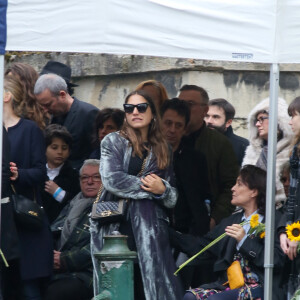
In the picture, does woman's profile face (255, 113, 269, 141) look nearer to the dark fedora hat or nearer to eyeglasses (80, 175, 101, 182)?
eyeglasses (80, 175, 101, 182)

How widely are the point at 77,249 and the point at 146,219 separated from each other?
1010mm

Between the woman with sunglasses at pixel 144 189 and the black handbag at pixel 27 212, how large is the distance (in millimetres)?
420

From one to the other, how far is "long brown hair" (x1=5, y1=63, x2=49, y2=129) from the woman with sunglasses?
782 millimetres

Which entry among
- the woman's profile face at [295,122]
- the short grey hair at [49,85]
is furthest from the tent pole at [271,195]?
the short grey hair at [49,85]

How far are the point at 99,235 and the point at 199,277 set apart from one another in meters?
1.05

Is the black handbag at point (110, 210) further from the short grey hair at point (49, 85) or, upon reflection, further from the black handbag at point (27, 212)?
the short grey hair at point (49, 85)

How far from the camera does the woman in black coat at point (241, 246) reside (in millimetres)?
7988

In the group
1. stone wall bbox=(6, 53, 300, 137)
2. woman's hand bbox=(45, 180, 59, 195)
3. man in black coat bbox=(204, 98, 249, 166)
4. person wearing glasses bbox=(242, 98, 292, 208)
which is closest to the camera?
person wearing glasses bbox=(242, 98, 292, 208)

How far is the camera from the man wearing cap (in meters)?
9.90

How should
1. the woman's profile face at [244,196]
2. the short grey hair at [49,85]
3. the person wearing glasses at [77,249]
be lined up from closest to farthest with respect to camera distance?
the woman's profile face at [244,196] < the person wearing glasses at [77,249] < the short grey hair at [49,85]

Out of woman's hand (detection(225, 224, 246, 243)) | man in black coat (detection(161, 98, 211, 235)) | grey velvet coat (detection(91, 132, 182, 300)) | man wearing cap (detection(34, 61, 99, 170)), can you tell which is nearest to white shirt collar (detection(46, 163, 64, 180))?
man wearing cap (detection(34, 61, 99, 170))

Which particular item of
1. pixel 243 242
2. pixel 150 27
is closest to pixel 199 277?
pixel 243 242

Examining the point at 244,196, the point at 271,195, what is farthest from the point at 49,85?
the point at 271,195

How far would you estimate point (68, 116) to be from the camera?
9.99 metres
